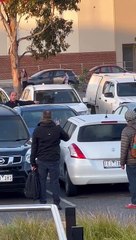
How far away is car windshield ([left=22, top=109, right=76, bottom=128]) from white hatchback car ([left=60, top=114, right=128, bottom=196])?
13.4 feet

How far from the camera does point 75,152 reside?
54.4ft

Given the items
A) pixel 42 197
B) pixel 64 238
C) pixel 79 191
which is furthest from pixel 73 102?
pixel 64 238

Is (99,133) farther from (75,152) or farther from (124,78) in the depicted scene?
(124,78)

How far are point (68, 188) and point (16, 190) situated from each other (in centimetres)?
109

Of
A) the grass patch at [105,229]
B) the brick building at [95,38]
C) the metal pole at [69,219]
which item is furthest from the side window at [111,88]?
the brick building at [95,38]

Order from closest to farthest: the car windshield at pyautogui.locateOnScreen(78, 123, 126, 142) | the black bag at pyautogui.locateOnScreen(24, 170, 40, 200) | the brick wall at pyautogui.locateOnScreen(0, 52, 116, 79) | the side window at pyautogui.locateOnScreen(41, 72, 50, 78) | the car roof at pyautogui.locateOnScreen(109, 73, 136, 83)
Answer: the black bag at pyautogui.locateOnScreen(24, 170, 40, 200)
the car windshield at pyautogui.locateOnScreen(78, 123, 126, 142)
the car roof at pyautogui.locateOnScreen(109, 73, 136, 83)
the side window at pyautogui.locateOnScreen(41, 72, 50, 78)
the brick wall at pyautogui.locateOnScreen(0, 52, 116, 79)

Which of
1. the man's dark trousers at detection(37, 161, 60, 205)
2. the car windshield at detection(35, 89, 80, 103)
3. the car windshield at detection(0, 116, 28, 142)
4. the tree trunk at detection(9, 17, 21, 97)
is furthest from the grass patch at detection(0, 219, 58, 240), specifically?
the tree trunk at detection(9, 17, 21, 97)

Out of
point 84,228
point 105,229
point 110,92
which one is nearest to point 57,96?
point 110,92

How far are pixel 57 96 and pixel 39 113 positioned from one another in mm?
4700

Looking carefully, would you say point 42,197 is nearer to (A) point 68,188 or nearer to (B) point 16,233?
(A) point 68,188

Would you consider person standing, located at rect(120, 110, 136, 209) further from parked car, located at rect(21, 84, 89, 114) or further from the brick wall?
the brick wall

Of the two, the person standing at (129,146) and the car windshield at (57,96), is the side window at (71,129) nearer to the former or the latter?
the person standing at (129,146)

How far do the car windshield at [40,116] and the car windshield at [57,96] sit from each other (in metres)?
4.07

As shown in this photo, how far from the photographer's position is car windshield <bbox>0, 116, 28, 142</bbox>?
17369mm
